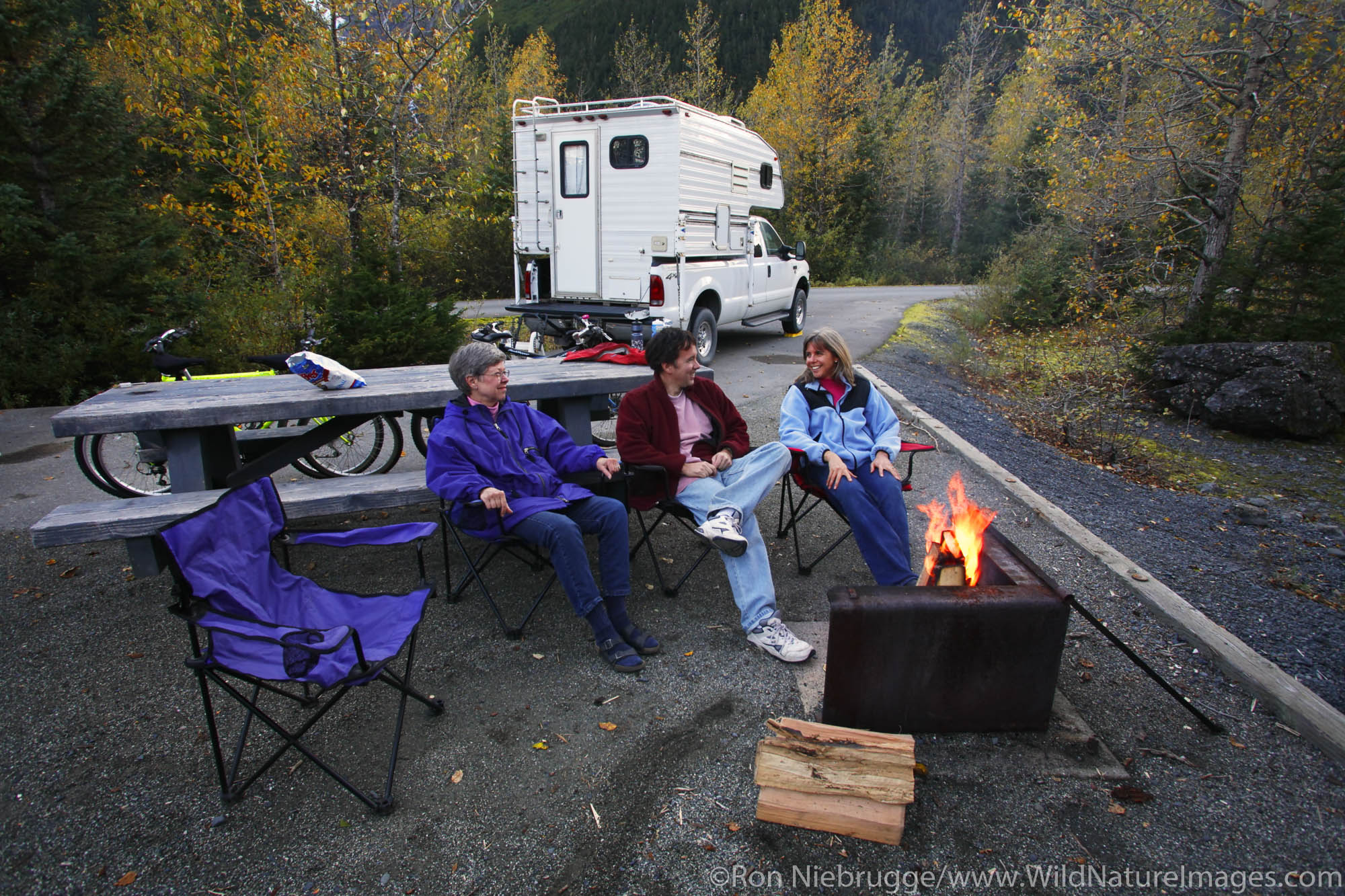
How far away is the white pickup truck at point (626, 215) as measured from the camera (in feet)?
27.6

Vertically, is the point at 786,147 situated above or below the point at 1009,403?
above

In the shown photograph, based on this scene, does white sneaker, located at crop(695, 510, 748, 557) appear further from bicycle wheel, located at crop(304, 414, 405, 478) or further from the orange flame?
bicycle wheel, located at crop(304, 414, 405, 478)

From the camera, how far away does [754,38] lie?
5753cm

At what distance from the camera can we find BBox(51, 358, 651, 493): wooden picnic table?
335 centimetres

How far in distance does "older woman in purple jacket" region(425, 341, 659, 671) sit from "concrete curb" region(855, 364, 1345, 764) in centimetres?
237

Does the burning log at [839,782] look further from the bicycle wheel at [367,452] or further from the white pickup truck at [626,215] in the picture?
the white pickup truck at [626,215]

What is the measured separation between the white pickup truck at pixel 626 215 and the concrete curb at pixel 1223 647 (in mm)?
4980

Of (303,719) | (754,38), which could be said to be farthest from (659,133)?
(754,38)

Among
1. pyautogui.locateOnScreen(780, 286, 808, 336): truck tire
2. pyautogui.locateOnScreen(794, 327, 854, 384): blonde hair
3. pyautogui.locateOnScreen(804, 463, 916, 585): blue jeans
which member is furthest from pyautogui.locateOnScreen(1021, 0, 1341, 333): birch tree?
pyautogui.locateOnScreen(804, 463, 916, 585): blue jeans

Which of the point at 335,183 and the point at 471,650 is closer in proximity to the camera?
the point at 471,650

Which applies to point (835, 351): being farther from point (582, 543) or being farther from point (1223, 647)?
point (1223, 647)

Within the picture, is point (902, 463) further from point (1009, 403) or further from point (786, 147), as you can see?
point (786, 147)

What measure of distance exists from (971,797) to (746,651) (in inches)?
42.0

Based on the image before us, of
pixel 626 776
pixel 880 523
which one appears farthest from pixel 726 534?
pixel 626 776
